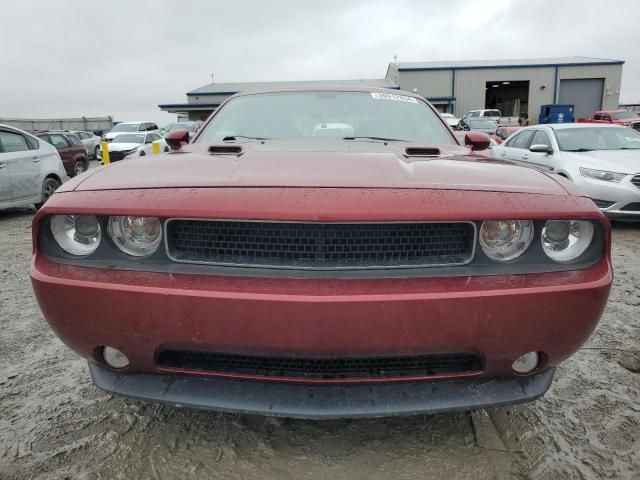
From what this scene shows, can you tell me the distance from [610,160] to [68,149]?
12207mm

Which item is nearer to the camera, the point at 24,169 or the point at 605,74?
the point at 24,169

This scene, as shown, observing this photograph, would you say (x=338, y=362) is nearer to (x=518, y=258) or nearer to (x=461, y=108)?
(x=518, y=258)

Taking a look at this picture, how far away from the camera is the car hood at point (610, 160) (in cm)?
586

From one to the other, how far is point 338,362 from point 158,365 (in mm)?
587

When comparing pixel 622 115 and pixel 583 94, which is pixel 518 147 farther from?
pixel 583 94

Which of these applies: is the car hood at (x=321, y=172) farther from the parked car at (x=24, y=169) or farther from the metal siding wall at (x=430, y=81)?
the metal siding wall at (x=430, y=81)

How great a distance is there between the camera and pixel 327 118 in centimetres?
276

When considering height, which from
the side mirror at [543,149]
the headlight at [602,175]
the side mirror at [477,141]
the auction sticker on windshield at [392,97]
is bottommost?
the headlight at [602,175]

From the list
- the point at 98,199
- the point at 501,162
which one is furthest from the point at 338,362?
the point at 501,162

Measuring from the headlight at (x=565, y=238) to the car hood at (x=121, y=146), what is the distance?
17.2 metres

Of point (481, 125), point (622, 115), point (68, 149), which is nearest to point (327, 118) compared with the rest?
point (68, 149)

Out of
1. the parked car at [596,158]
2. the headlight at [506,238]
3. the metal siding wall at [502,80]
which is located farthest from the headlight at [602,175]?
the metal siding wall at [502,80]

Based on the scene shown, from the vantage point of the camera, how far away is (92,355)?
1.55 meters

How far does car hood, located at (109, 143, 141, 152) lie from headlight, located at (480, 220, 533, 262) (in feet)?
56.0
